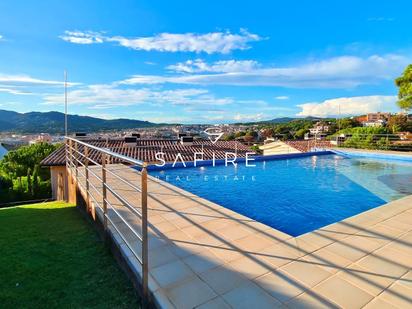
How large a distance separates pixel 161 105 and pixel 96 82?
10452mm

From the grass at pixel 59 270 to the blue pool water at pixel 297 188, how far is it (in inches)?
110

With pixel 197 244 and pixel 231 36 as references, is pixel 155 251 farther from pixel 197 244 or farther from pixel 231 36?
pixel 231 36

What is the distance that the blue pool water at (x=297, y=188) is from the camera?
16.5 feet

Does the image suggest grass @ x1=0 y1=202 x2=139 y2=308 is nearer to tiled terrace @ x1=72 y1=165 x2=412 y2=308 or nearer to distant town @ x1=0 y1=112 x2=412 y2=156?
tiled terrace @ x1=72 y1=165 x2=412 y2=308

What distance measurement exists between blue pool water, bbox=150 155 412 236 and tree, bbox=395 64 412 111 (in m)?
3.26

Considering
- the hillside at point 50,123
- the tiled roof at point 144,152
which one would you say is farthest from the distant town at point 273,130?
the tiled roof at point 144,152

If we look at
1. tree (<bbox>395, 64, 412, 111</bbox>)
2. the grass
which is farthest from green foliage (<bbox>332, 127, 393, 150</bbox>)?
the grass

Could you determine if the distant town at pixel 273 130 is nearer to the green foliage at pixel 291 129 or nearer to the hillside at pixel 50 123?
the green foliage at pixel 291 129

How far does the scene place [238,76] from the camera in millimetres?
22203

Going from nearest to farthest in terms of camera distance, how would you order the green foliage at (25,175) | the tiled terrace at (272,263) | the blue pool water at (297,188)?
the tiled terrace at (272,263) → the blue pool water at (297,188) → the green foliage at (25,175)

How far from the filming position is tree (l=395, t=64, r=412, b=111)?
1222 cm

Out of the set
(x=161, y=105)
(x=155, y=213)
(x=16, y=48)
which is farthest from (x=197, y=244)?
(x=161, y=105)

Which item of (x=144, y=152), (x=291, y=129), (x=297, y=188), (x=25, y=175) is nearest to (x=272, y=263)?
(x=297, y=188)

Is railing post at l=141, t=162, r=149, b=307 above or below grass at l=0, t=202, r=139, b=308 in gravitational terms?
above
